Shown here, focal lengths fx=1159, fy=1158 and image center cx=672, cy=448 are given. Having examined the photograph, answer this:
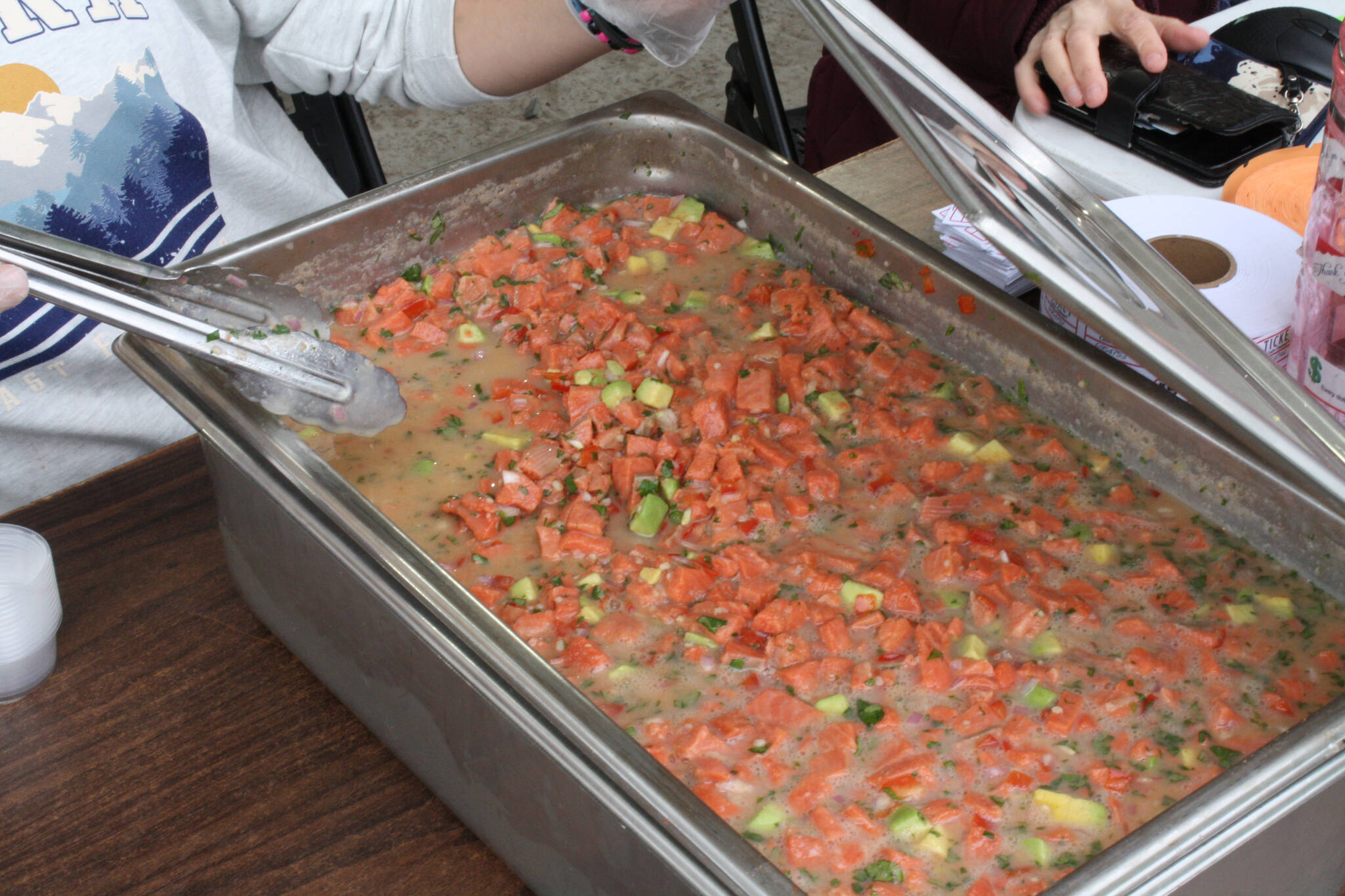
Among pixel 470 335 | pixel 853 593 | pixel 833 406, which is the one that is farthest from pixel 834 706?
pixel 470 335

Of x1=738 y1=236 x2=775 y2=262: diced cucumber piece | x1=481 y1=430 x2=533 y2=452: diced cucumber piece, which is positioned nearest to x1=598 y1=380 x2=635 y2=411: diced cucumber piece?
x1=481 y1=430 x2=533 y2=452: diced cucumber piece

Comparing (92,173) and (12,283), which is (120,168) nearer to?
(92,173)

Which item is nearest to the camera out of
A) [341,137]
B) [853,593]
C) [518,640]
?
[518,640]

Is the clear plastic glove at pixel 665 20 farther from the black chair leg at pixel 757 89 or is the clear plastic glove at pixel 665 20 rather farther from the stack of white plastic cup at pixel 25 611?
the stack of white plastic cup at pixel 25 611

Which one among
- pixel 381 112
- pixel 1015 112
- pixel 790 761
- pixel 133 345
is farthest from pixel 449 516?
pixel 381 112

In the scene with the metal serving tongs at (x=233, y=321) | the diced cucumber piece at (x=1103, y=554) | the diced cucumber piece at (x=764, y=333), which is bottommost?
the diced cucumber piece at (x=1103, y=554)

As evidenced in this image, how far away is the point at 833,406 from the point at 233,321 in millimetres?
695

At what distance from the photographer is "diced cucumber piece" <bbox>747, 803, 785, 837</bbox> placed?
983 mm

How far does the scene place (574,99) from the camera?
14.5ft

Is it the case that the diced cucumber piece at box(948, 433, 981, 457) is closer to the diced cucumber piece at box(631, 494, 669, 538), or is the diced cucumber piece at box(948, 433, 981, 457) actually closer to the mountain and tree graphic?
the diced cucumber piece at box(631, 494, 669, 538)

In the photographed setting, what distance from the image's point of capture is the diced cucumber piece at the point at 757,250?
1660 mm

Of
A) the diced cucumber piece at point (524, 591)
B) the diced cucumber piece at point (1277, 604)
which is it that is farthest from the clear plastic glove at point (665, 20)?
the diced cucumber piece at point (1277, 604)

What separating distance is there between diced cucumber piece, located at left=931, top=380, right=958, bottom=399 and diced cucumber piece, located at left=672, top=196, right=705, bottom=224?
1.54 ft

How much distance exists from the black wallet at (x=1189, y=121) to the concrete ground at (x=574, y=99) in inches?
104
